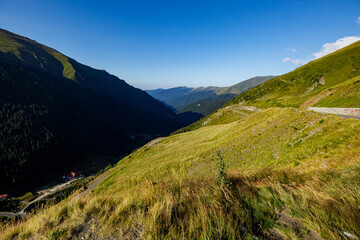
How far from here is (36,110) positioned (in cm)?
18450

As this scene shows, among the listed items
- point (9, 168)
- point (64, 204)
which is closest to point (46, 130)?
point (9, 168)

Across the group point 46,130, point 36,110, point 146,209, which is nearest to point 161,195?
point 146,209

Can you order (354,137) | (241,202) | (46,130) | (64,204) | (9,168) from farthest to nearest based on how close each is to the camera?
(46,130), (9,168), (354,137), (64,204), (241,202)

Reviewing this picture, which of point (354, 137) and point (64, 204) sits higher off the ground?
point (64, 204)

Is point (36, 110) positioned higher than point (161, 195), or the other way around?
point (36, 110)

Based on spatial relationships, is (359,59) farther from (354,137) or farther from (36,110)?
(36,110)

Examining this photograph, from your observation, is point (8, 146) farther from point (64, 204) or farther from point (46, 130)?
point (64, 204)

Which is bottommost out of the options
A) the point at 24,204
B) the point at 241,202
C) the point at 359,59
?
the point at 24,204

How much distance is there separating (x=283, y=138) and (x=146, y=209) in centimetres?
1754

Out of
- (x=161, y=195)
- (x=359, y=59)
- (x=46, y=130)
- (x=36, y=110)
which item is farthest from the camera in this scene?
(x=36, y=110)

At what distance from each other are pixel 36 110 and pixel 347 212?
855 ft

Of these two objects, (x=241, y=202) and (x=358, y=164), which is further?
(x=358, y=164)

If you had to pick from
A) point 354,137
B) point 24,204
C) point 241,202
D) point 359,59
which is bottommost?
point 24,204

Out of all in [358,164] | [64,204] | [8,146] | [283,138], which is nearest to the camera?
[64,204]
